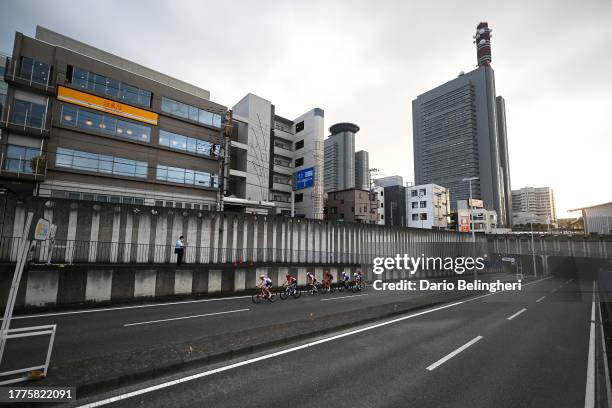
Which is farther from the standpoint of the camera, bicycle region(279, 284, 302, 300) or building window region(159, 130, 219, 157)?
building window region(159, 130, 219, 157)

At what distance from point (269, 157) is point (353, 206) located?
2380cm


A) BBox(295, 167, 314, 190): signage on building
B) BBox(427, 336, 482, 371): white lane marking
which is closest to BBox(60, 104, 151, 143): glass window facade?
BBox(295, 167, 314, 190): signage on building

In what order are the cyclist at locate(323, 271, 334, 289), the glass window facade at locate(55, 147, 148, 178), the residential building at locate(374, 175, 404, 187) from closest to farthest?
the cyclist at locate(323, 271, 334, 289)
the glass window facade at locate(55, 147, 148, 178)
the residential building at locate(374, 175, 404, 187)

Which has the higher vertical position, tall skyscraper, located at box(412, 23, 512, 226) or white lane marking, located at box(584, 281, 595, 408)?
tall skyscraper, located at box(412, 23, 512, 226)

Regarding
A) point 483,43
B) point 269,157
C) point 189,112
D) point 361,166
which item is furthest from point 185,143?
point 483,43

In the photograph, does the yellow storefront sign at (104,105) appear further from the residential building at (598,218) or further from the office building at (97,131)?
the residential building at (598,218)

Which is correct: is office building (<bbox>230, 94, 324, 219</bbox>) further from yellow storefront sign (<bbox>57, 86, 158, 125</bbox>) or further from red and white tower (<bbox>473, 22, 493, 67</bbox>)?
red and white tower (<bbox>473, 22, 493, 67</bbox>)

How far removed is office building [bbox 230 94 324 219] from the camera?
143 ft

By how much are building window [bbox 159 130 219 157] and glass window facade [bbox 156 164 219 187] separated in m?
2.81

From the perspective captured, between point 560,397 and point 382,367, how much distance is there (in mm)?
3543

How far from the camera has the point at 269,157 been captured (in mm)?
47812

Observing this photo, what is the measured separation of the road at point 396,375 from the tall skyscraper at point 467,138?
477ft

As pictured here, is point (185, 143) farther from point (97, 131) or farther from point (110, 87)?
point (110, 87)

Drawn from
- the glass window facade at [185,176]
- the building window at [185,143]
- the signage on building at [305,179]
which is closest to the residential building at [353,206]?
the glass window facade at [185,176]
